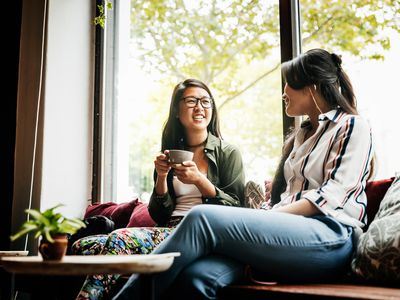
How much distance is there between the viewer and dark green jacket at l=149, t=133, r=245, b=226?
92.9 inches

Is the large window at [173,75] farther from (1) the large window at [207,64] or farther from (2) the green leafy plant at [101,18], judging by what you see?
(2) the green leafy plant at [101,18]

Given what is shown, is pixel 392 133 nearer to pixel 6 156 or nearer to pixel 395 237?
pixel 395 237

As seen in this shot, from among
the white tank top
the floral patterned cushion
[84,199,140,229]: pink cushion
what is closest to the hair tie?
the floral patterned cushion

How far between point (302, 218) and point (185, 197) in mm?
815

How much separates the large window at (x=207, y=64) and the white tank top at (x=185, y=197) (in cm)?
75

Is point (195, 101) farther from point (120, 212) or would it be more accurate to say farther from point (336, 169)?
point (336, 169)

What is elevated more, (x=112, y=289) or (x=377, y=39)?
(x=377, y=39)

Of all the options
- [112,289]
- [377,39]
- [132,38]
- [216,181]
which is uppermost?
[132,38]

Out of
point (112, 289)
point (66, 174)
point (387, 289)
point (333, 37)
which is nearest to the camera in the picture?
point (387, 289)

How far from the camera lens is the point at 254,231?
5.26ft

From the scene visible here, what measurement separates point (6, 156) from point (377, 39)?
6.91ft

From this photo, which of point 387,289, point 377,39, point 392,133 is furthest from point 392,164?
point 387,289

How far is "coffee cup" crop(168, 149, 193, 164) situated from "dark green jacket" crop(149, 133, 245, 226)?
0.26m

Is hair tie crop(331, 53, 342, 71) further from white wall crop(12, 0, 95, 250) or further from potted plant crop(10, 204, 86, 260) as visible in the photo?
white wall crop(12, 0, 95, 250)
